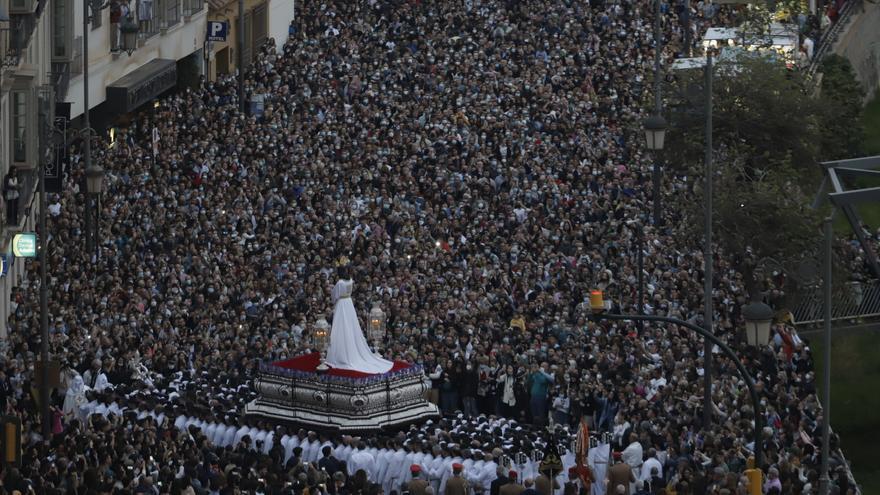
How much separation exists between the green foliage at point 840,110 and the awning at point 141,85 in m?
18.2

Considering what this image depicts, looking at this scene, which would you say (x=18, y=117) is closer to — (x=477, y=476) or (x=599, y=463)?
(x=477, y=476)

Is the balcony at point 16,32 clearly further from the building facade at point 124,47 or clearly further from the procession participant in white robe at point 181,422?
the procession participant in white robe at point 181,422

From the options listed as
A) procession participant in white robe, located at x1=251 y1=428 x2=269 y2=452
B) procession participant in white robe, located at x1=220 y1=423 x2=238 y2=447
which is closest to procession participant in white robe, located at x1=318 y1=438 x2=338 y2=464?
procession participant in white robe, located at x1=251 y1=428 x2=269 y2=452

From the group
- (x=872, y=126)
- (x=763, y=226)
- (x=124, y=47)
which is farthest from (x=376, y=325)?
(x=872, y=126)

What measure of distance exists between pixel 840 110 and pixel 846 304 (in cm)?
790

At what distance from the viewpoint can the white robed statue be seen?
166ft

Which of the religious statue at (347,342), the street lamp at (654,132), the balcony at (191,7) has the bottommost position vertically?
the religious statue at (347,342)

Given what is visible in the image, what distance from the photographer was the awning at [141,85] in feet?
220

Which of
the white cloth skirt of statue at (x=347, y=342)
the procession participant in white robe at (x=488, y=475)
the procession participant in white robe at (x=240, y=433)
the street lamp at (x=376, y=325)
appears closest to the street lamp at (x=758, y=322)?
the procession participant in white robe at (x=488, y=475)

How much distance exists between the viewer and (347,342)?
50.5m

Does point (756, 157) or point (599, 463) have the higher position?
point (756, 157)

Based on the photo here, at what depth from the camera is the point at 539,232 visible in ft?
199

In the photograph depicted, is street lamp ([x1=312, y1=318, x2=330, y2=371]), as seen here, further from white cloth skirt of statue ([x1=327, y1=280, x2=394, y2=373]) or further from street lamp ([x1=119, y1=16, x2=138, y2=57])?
street lamp ([x1=119, y1=16, x2=138, y2=57])

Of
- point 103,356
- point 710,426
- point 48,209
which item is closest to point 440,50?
point 48,209
